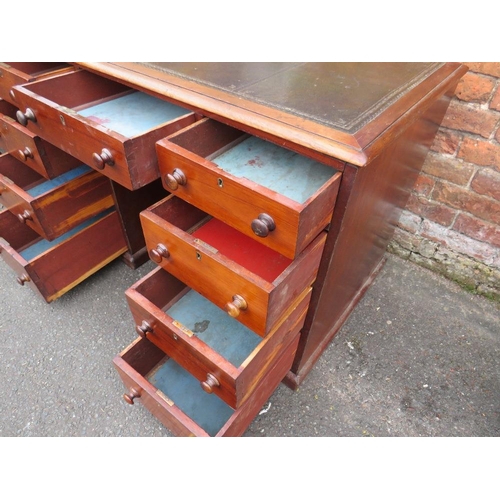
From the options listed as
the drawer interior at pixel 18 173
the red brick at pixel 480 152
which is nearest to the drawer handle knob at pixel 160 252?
the drawer interior at pixel 18 173

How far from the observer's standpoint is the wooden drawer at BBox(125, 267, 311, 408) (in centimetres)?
86

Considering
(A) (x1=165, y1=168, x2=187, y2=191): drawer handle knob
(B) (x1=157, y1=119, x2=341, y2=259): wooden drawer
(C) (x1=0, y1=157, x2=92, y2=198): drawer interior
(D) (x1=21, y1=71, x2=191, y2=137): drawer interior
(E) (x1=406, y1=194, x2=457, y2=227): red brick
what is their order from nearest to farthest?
(B) (x1=157, y1=119, x2=341, y2=259): wooden drawer < (A) (x1=165, y1=168, x2=187, y2=191): drawer handle knob < (D) (x1=21, y1=71, x2=191, y2=137): drawer interior < (C) (x1=0, y1=157, x2=92, y2=198): drawer interior < (E) (x1=406, y1=194, x2=457, y2=227): red brick

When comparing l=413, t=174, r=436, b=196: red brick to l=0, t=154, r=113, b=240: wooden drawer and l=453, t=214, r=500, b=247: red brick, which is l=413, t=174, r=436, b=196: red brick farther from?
l=0, t=154, r=113, b=240: wooden drawer

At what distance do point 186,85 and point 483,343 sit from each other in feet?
4.57

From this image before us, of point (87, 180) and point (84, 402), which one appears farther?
point (87, 180)

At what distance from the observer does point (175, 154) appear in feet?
2.69

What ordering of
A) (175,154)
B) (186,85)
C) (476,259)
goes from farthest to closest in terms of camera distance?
(476,259) → (186,85) → (175,154)

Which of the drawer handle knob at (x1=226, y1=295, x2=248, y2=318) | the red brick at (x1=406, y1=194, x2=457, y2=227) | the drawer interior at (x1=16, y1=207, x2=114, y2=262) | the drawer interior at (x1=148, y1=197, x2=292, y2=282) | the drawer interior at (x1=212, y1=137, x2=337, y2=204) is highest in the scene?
the drawer interior at (x1=212, y1=137, x2=337, y2=204)

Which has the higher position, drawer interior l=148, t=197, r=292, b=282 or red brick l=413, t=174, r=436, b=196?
drawer interior l=148, t=197, r=292, b=282

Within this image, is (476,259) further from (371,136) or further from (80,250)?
(80,250)

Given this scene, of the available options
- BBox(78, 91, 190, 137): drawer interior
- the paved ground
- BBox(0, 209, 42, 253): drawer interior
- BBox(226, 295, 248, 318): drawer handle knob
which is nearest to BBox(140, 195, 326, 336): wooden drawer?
BBox(226, 295, 248, 318): drawer handle knob

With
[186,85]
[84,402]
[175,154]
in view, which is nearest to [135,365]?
[84,402]

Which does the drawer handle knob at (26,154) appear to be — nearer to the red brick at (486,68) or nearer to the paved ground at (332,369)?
the paved ground at (332,369)

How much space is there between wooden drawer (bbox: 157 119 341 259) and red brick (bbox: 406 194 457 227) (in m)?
0.86
